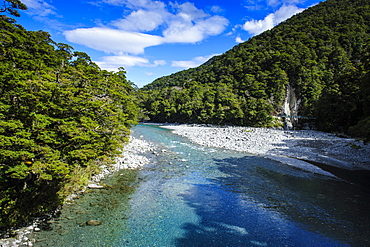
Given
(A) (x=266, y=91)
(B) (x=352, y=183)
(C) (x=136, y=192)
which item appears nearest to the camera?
(C) (x=136, y=192)

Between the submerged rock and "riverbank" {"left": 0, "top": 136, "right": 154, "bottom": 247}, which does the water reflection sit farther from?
"riverbank" {"left": 0, "top": 136, "right": 154, "bottom": 247}

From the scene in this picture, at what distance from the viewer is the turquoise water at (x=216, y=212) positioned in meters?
6.01

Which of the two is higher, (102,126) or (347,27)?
(347,27)

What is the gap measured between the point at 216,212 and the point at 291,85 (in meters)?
56.6

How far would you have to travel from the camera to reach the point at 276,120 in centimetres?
4684

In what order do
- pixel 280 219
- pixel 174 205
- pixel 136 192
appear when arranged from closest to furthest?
pixel 280 219 < pixel 174 205 < pixel 136 192

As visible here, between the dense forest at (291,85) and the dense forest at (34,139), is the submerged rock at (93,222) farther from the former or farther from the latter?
the dense forest at (291,85)

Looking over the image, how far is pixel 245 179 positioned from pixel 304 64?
188 feet

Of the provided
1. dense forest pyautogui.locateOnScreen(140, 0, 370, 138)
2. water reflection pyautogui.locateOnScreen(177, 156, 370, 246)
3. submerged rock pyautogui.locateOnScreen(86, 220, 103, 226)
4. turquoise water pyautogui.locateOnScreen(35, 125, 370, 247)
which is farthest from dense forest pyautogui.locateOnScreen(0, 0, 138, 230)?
dense forest pyautogui.locateOnScreen(140, 0, 370, 138)

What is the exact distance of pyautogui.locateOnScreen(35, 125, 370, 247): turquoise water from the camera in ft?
19.7

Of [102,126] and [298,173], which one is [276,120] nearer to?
[298,173]

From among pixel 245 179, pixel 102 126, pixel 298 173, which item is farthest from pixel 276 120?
pixel 102 126

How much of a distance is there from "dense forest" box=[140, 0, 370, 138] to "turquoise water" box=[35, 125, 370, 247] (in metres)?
28.8

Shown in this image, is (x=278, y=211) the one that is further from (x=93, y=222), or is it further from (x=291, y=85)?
(x=291, y=85)
